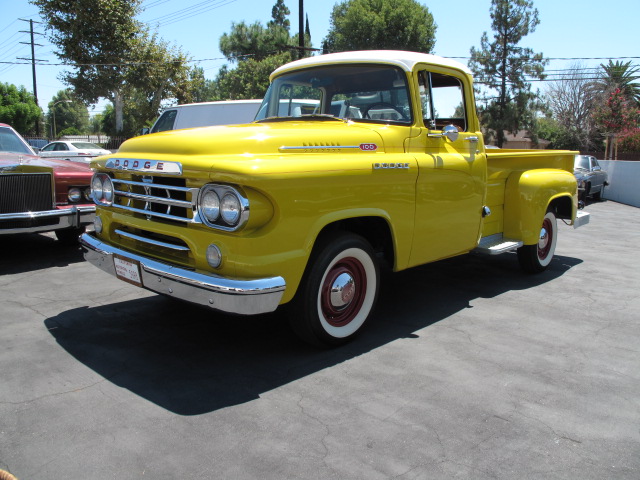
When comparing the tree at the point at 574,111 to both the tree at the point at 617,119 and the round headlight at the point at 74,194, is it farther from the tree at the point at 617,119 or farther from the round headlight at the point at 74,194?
the round headlight at the point at 74,194

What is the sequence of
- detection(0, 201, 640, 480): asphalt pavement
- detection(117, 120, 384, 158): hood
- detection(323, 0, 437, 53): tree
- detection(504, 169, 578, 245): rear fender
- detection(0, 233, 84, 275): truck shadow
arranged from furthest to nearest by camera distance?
detection(323, 0, 437, 53): tree < detection(0, 233, 84, 275): truck shadow < detection(504, 169, 578, 245): rear fender < detection(117, 120, 384, 158): hood < detection(0, 201, 640, 480): asphalt pavement

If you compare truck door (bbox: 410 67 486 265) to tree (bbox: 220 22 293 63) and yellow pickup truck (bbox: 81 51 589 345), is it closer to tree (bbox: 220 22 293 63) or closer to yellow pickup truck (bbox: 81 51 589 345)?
yellow pickup truck (bbox: 81 51 589 345)

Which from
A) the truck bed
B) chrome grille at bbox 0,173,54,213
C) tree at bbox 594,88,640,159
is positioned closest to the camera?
the truck bed

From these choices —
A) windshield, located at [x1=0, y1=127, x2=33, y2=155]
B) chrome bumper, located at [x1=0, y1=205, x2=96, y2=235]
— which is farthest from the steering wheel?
windshield, located at [x1=0, y1=127, x2=33, y2=155]

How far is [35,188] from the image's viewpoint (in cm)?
624

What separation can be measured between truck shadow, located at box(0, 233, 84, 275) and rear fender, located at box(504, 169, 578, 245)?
17.1 ft

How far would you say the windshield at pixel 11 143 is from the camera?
24.8ft

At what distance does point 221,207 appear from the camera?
10.5 ft

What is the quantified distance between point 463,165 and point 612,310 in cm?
207

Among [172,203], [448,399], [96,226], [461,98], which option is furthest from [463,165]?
[96,226]

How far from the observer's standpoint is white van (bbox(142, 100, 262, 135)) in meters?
10.9

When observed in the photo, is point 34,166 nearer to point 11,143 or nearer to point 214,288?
point 11,143

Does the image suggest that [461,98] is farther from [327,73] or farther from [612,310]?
[612,310]

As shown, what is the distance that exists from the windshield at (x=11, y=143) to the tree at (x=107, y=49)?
2428 cm
